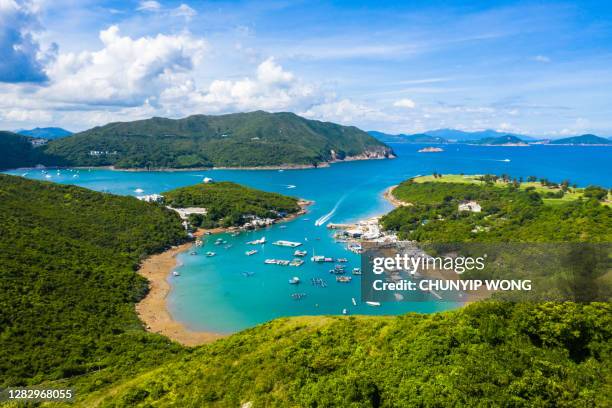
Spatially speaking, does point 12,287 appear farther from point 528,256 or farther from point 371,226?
point 371,226

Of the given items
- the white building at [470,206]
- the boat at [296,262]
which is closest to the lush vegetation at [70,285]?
the boat at [296,262]

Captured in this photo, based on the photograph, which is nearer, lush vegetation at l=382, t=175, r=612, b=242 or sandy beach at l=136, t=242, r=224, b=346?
sandy beach at l=136, t=242, r=224, b=346

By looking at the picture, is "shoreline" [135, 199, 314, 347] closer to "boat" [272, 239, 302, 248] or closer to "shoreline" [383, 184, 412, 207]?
"boat" [272, 239, 302, 248]

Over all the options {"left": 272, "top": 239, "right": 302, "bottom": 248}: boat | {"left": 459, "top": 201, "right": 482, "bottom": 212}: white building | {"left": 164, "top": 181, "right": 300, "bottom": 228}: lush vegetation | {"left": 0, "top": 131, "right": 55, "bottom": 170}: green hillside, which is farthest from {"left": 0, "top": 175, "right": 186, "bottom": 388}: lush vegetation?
{"left": 0, "top": 131, "right": 55, "bottom": 170}: green hillside

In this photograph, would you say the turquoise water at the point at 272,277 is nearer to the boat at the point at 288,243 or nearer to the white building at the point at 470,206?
the boat at the point at 288,243

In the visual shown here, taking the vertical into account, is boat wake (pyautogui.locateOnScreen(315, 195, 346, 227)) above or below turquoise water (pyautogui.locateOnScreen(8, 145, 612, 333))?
above

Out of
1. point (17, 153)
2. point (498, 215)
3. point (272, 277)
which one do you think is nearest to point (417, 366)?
point (272, 277)

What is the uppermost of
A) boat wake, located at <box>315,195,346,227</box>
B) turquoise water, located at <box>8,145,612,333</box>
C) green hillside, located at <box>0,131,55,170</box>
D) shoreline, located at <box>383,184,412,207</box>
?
green hillside, located at <box>0,131,55,170</box>
